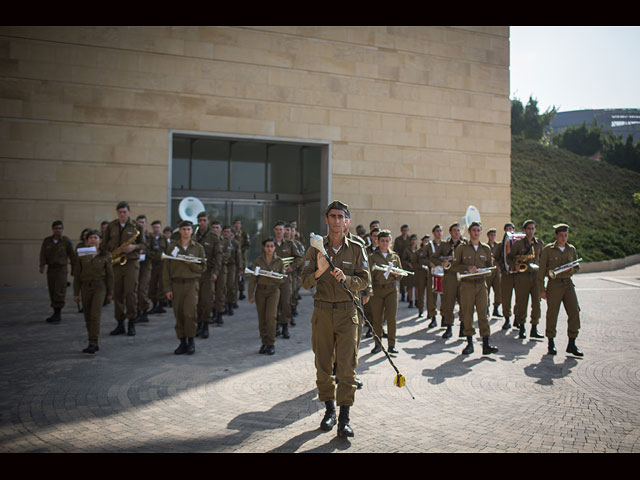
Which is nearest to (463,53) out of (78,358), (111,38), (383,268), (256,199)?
(256,199)

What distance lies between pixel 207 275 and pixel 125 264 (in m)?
1.64

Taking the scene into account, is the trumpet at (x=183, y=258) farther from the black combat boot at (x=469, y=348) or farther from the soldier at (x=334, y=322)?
the black combat boot at (x=469, y=348)

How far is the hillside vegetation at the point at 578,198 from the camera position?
29.7 meters

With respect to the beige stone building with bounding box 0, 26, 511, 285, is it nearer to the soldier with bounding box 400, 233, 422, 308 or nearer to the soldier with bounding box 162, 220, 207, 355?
the soldier with bounding box 400, 233, 422, 308

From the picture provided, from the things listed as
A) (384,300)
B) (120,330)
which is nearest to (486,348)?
(384,300)

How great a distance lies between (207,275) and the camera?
9.80 meters

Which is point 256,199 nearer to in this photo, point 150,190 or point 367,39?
point 150,190

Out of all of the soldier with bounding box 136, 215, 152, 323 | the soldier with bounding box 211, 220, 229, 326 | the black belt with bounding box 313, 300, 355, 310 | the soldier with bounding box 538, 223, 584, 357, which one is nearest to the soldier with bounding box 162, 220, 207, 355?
the soldier with bounding box 211, 220, 229, 326

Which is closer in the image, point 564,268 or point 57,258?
point 564,268

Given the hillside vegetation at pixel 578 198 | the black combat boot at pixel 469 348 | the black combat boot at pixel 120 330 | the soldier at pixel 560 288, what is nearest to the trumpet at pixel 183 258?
the black combat boot at pixel 120 330

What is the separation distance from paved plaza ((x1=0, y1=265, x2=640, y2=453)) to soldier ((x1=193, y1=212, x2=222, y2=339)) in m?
0.40

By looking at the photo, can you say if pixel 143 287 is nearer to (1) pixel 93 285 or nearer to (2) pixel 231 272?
(2) pixel 231 272

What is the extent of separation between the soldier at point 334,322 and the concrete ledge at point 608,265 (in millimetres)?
23151

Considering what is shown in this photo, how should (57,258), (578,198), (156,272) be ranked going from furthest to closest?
(578,198) < (156,272) < (57,258)
